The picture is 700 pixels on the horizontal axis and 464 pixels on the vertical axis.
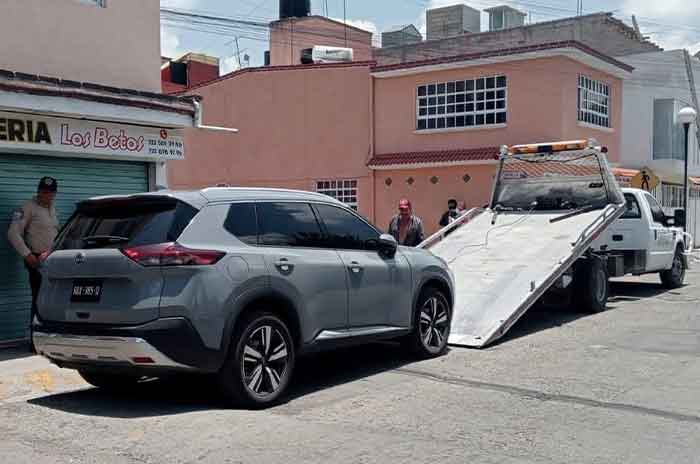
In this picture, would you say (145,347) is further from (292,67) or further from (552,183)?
(292,67)

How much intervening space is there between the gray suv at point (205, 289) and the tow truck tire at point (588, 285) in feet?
18.7

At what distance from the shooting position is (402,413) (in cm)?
675

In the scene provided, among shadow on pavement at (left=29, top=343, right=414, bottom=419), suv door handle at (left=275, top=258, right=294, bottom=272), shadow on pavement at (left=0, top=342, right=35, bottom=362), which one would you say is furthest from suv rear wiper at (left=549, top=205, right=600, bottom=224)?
shadow on pavement at (left=0, top=342, right=35, bottom=362)

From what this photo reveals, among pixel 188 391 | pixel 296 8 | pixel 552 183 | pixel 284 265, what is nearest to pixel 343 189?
pixel 552 183

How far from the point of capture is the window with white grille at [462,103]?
2422 cm

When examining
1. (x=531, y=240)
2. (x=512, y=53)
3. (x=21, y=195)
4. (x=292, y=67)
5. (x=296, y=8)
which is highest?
(x=296, y=8)

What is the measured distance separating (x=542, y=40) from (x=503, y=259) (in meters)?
31.0

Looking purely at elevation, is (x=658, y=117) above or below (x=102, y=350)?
above

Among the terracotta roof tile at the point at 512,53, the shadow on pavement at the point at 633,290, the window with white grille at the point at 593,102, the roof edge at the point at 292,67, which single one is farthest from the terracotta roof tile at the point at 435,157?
the shadow on pavement at the point at 633,290

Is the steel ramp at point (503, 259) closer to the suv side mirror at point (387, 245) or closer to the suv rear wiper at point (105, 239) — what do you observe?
the suv side mirror at point (387, 245)

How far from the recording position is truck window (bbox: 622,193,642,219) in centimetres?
1496

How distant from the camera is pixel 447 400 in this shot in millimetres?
7223

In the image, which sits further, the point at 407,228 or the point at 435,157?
the point at 435,157

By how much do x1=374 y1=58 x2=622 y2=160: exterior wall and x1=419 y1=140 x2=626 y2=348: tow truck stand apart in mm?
9452
